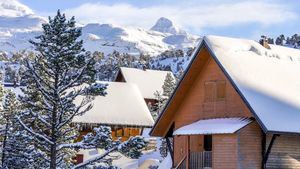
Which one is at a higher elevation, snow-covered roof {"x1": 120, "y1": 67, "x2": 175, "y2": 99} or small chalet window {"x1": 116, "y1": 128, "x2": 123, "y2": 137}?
snow-covered roof {"x1": 120, "y1": 67, "x2": 175, "y2": 99}

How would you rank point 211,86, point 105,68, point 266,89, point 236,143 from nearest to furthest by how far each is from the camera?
point 236,143
point 266,89
point 211,86
point 105,68

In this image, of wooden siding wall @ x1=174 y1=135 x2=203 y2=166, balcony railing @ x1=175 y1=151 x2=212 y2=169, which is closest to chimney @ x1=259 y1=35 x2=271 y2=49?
wooden siding wall @ x1=174 y1=135 x2=203 y2=166

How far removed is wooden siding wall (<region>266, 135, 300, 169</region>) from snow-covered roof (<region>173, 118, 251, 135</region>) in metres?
1.60

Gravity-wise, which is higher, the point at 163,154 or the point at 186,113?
the point at 186,113

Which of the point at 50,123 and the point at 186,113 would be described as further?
the point at 186,113

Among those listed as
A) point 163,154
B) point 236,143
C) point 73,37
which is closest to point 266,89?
point 236,143

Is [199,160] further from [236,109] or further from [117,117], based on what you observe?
[117,117]

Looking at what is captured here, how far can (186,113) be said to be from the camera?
A: 28.6 m

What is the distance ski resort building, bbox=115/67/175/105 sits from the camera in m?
70.2

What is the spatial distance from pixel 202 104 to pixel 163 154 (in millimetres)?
19878

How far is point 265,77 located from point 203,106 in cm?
318

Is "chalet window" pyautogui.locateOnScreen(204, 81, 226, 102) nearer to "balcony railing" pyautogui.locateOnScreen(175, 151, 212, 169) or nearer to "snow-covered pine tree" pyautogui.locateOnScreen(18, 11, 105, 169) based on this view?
"balcony railing" pyautogui.locateOnScreen(175, 151, 212, 169)

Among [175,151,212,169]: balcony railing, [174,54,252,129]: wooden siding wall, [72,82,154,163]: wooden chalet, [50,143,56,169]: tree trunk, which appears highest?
[174,54,252,129]: wooden siding wall

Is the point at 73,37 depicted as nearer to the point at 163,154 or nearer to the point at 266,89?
the point at 266,89
